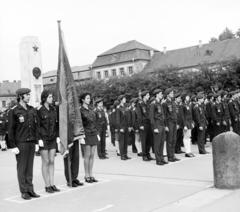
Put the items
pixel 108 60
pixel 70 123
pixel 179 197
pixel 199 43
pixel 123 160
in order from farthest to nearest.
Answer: pixel 108 60, pixel 199 43, pixel 123 160, pixel 70 123, pixel 179 197

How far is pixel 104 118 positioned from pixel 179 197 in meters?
7.47

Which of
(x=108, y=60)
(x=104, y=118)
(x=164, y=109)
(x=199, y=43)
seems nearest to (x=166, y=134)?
(x=164, y=109)

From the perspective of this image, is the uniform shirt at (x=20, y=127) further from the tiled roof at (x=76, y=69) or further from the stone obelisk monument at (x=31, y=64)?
the tiled roof at (x=76, y=69)

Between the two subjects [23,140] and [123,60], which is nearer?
[23,140]

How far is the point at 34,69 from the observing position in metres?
15.0

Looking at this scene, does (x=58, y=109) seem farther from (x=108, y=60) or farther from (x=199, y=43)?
(x=108, y=60)

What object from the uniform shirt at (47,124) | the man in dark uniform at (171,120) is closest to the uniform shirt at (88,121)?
the uniform shirt at (47,124)

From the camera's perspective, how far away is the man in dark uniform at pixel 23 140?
7.65m

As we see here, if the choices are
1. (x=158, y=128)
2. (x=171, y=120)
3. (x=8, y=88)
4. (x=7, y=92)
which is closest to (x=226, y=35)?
(x=7, y=92)

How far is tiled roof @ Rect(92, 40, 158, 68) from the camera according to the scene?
279ft

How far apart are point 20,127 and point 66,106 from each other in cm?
111

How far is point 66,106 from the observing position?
8.45 m

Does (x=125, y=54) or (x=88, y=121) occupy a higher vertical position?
(x=125, y=54)

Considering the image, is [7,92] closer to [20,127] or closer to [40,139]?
[40,139]
